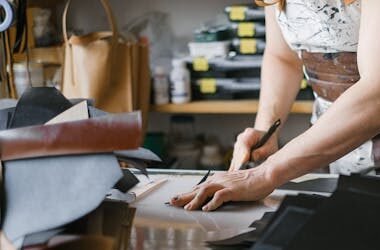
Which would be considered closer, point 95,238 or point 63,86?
point 95,238

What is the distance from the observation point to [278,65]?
1186 millimetres

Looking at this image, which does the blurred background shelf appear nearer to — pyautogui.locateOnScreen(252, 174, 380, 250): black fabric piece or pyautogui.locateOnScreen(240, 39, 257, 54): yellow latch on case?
pyautogui.locateOnScreen(240, 39, 257, 54): yellow latch on case

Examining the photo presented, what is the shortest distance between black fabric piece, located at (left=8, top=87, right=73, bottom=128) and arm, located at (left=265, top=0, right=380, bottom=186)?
275mm

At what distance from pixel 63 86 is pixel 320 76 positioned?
2.56 feet

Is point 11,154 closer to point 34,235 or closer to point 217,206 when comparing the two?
point 34,235

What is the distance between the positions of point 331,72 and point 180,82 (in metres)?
0.77

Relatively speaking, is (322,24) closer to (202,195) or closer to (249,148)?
(249,148)

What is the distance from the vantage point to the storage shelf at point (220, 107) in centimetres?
173

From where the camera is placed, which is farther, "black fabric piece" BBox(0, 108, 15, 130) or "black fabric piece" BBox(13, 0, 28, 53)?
"black fabric piece" BBox(13, 0, 28, 53)

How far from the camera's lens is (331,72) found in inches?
41.5

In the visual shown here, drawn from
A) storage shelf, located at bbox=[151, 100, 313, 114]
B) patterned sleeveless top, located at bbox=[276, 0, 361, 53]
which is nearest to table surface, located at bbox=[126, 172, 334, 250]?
patterned sleeveless top, located at bbox=[276, 0, 361, 53]

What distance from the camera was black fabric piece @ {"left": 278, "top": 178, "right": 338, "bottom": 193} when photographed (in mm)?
802

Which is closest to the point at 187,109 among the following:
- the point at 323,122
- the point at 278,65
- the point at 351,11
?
the point at 278,65

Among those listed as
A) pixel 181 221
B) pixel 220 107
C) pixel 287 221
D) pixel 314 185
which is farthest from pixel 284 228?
pixel 220 107
